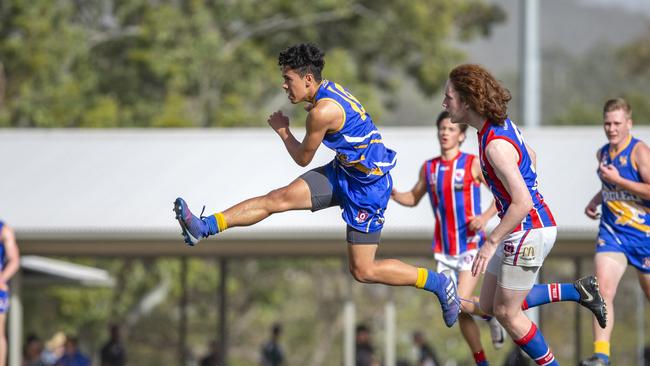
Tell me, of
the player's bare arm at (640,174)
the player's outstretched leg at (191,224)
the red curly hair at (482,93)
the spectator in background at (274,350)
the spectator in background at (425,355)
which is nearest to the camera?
the red curly hair at (482,93)

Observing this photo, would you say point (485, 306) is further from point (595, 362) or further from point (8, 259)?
point (8, 259)

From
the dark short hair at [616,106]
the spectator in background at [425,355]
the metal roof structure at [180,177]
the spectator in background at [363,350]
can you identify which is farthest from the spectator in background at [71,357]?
the dark short hair at [616,106]

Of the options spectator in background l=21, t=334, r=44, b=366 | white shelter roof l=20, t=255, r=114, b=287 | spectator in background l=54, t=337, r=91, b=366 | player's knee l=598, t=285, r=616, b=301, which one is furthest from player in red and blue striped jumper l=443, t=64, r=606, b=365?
white shelter roof l=20, t=255, r=114, b=287

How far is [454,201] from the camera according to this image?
968 centimetres

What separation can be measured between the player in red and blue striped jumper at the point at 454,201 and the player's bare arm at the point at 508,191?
7.69 feet

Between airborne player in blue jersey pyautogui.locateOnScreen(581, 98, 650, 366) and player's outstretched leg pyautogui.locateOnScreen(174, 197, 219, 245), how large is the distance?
2.97 meters

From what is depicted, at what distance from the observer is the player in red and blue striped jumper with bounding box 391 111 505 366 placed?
31.2ft

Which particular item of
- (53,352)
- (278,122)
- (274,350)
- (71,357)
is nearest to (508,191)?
(278,122)

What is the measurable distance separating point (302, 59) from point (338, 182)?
36.0 inches

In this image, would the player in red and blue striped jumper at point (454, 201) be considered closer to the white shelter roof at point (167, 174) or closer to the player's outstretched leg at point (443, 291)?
the player's outstretched leg at point (443, 291)

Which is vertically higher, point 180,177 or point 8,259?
point 180,177

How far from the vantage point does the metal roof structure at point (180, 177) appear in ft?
48.8

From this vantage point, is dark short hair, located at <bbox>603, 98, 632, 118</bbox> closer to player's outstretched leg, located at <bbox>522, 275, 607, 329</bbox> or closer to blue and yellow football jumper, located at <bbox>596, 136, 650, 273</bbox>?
blue and yellow football jumper, located at <bbox>596, 136, 650, 273</bbox>

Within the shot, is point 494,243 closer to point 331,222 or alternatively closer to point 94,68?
point 331,222
